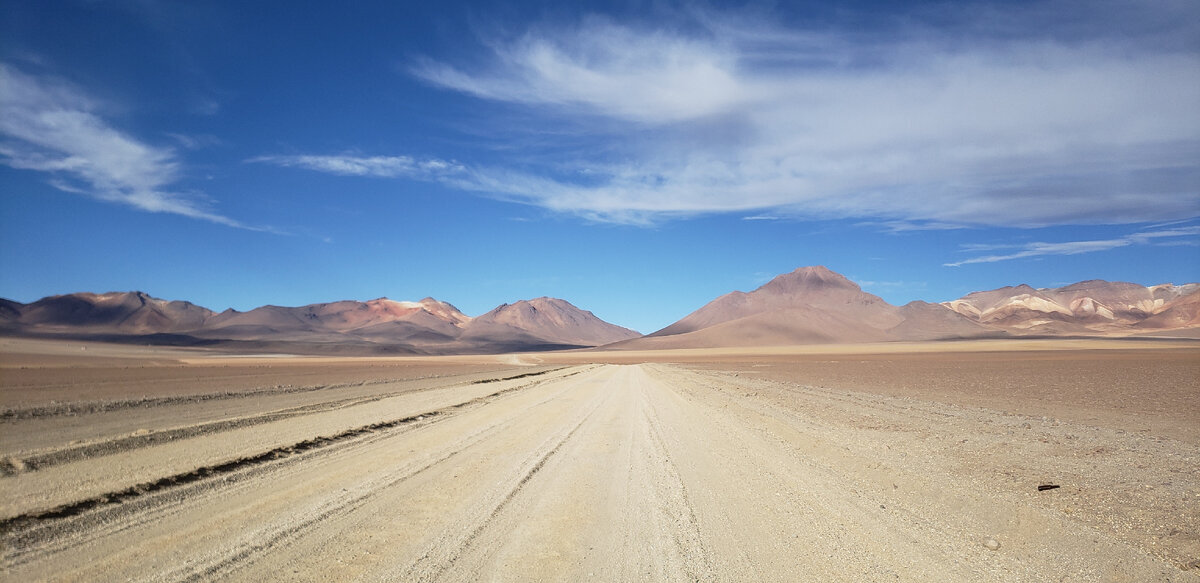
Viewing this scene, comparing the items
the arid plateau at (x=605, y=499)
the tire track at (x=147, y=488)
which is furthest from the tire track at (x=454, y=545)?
the tire track at (x=147, y=488)

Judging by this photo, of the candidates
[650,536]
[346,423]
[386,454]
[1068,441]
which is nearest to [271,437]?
[346,423]

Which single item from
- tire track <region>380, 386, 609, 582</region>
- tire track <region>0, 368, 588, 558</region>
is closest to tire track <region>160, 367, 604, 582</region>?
tire track <region>380, 386, 609, 582</region>

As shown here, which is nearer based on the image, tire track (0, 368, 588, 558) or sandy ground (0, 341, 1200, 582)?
sandy ground (0, 341, 1200, 582)

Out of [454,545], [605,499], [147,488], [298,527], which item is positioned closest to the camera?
[454,545]

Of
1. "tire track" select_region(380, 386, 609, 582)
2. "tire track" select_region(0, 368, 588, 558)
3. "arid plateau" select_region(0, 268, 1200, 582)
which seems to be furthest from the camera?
"tire track" select_region(0, 368, 588, 558)

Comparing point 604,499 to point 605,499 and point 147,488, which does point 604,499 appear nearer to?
point 605,499

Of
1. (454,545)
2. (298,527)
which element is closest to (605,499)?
(454,545)

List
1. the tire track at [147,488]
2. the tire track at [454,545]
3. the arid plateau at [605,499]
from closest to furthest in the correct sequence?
the tire track at [454,545]
the arid plateau at [605,499]
the tire track at [147,488]

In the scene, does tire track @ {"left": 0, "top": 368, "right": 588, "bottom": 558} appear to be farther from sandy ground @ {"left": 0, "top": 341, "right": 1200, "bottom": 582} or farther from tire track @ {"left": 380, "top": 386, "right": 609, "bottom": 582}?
tire track @ {"left": 380, "top": 386, "right": 609, "bottom": 582}

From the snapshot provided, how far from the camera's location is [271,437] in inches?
481

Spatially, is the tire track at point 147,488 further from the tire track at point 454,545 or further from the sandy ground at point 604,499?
the tire track at point 454,545

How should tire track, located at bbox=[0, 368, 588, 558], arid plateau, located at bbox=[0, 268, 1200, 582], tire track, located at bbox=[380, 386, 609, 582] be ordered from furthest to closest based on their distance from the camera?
1. tire track, located at bbox=[0, 368, 588, 558]
2. arid plateau, located at bbox=[0, 268, 1200, 582]
3. tire track, located at bbox=[380, 386, 609, 582]

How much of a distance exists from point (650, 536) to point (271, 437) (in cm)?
937

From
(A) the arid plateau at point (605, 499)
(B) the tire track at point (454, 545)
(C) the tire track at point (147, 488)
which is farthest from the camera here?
(C) the tire track at point (147, 488)
